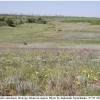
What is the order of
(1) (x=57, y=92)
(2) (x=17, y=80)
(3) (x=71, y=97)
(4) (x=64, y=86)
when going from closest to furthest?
(3) (x=71, y=97) → (1) (x=57, y=92) → (4) (x=64, y=86) → (2) (x=17, y=80)

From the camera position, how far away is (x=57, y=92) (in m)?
5.07

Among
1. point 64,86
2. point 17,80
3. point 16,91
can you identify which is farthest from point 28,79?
point 64,86

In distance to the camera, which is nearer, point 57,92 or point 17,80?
point 57,92

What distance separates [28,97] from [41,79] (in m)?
1.36

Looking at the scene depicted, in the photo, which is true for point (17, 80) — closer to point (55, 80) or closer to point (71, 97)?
point (55, 80)

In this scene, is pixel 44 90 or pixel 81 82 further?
pixel 81 82

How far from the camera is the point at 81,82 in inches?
227

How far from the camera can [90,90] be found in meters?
5.25

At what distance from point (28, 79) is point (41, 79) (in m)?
0.40

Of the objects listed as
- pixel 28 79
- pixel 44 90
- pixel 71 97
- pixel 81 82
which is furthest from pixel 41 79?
pixel 71 97

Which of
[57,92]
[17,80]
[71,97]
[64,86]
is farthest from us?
[17,80]

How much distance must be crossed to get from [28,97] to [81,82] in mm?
1711

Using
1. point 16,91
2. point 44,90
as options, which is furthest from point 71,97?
point 16,91

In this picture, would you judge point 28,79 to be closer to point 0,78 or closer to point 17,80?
point 17,80
